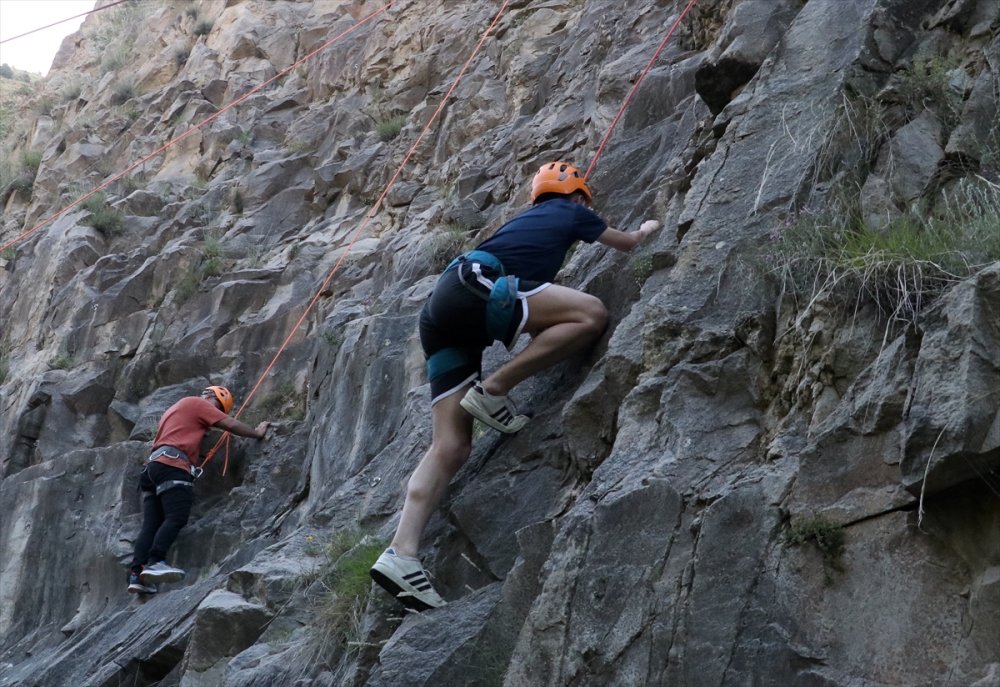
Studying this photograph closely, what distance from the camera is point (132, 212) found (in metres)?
17.2

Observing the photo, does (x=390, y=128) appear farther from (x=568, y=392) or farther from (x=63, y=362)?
(x=568, y=392)

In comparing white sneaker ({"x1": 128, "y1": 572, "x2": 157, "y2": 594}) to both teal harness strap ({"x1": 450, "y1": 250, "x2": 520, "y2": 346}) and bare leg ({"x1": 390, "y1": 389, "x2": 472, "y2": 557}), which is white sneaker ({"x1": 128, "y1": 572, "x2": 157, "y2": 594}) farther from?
teal harness strap ({"x1": 450, "y1": 250, "x2": 520, "y2": 346})

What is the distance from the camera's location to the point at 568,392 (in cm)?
696

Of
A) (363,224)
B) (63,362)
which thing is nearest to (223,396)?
(363,224)

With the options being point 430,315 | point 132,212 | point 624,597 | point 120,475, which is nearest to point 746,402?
point 624,597

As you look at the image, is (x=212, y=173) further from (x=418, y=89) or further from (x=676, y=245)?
(x=676, y=245)

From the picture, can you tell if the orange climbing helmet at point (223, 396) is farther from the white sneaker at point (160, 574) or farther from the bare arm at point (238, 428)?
the white sneaker at point (160, 574)

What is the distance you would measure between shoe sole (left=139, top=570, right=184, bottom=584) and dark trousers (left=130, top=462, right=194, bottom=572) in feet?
0.47

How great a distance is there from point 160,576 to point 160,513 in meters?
0.63

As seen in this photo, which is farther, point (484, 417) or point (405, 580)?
point (484, 417)

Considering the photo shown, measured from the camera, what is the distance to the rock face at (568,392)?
4.61 meters

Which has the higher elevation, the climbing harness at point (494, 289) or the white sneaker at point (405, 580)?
the climbing harness at point (494, 289)

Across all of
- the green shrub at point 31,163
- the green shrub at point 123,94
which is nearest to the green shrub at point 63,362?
the green shrub at point 31,163

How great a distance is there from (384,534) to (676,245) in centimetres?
245
